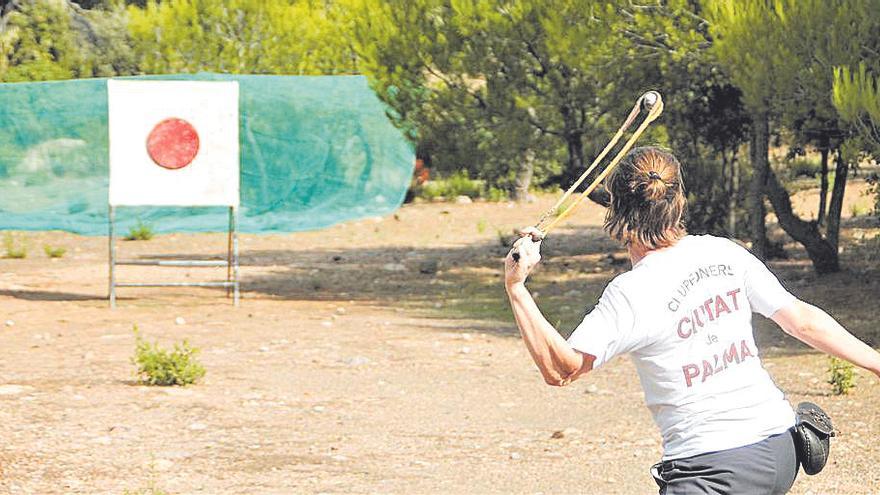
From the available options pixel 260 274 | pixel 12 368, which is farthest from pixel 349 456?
pixel 260 274

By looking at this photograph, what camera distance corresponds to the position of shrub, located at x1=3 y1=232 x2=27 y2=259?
1819 cm

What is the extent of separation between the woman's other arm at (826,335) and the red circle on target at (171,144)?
33.6 ft

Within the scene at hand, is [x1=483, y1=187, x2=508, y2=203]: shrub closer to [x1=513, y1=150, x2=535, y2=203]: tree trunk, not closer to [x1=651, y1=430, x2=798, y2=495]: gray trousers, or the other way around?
[x1=513, y1=150, x2=535, y2=203]: tree trunk

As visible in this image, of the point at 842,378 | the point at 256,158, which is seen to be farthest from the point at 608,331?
the point at 256,158

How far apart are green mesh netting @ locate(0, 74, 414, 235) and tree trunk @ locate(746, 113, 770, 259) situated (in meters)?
5.46

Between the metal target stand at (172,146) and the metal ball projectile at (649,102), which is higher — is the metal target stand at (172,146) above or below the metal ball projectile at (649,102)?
below

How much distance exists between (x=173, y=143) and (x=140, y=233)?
6.32 m

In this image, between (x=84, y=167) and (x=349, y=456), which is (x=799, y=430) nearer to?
(x=349, y=456)

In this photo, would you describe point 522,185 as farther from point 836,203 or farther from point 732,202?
point 836,203

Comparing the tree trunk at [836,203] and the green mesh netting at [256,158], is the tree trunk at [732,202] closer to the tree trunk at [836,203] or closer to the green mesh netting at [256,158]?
the tree trunk at [836,203]

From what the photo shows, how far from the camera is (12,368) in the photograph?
32.2ft

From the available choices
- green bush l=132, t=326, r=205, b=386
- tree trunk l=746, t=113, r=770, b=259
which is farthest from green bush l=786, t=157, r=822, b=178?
green bush l=132, t=326, r=205, b=386

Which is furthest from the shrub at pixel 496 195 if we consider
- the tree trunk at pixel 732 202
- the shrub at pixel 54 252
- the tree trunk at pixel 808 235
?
the tree trunk at pixel 808 235

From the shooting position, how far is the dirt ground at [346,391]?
6.79 metres
